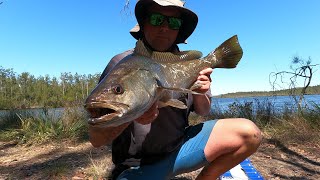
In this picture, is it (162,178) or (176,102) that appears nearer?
(176,102)

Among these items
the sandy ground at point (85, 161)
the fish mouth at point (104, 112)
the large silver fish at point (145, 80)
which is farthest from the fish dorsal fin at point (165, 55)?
the sandy ground at point (85, 161)

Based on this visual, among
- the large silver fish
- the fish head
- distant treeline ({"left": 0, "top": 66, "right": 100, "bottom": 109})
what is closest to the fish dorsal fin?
the large silver fish

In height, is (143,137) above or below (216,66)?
below

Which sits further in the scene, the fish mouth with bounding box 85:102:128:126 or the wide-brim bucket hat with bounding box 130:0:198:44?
the wide-brim bucket hat with bounding box 130:0:198:44

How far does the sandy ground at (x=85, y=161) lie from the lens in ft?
15.5

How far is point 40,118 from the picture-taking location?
883cm

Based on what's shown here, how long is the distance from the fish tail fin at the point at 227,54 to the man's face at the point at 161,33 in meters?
0.44

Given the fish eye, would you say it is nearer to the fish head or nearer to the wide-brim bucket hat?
the fish head

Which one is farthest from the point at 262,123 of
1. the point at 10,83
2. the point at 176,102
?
the point at 10,83

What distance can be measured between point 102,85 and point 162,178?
1488mm

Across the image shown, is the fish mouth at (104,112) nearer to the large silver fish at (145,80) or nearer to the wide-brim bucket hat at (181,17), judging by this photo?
the large silver fish at (145,80)

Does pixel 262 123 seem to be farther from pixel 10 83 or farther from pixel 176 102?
pixel 10 83

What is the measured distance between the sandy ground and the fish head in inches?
95.8

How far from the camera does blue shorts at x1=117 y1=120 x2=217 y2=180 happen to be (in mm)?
3242
